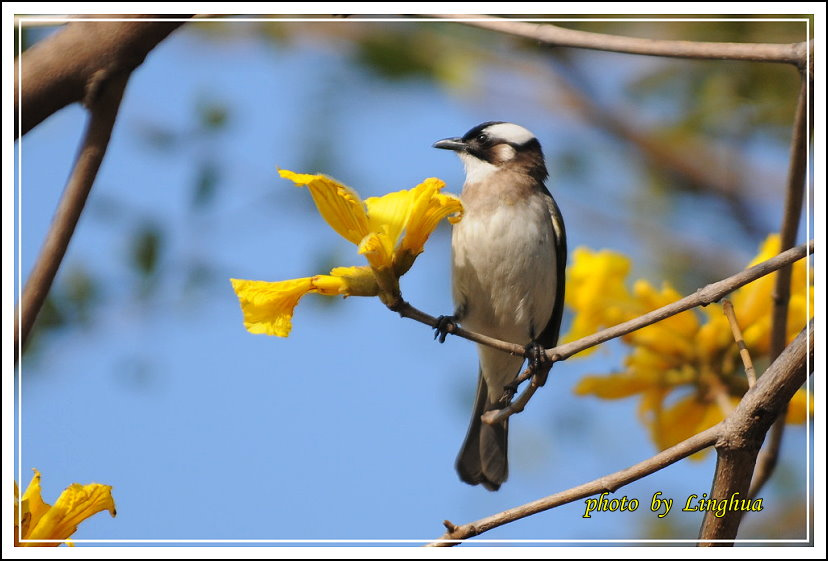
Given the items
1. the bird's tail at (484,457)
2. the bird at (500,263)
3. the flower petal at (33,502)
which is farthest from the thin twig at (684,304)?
the bird's tail at (484,457)

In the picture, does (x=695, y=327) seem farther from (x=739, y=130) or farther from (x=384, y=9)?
(x=739, y=130)

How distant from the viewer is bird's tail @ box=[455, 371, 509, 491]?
3668mm

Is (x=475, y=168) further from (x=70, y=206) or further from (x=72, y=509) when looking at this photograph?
(x=72, y=509)

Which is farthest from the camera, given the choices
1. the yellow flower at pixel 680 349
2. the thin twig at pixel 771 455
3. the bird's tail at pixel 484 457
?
the bird's tail at pixel 484 457

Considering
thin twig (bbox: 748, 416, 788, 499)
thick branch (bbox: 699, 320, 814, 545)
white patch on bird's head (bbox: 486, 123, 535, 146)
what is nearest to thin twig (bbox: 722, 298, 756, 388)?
thick branch (bbox: 699, 320, 814, 545)

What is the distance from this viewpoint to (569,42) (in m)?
2.20

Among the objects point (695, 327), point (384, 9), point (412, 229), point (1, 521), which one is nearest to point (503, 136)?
point (695, 327)

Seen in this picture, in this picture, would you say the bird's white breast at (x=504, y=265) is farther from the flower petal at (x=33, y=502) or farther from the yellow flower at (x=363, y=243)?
the flower petal at (x=33, y=502)

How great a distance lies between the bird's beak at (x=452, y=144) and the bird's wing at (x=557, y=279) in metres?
0.40

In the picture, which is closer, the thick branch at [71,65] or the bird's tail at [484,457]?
the thick branch at [71,65]

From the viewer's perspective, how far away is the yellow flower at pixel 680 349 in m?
2.93

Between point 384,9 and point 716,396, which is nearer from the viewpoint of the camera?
point 384,9

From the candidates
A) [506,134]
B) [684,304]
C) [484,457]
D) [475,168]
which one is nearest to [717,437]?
[684,304]

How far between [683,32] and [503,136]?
1516mm
